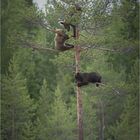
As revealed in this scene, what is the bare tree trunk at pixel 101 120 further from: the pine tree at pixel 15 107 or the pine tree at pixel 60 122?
the pine tree at pixel 15 107

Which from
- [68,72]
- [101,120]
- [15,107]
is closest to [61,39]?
[15,107]

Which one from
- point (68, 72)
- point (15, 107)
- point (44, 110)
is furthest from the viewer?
point (68, 72)

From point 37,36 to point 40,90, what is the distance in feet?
19.4

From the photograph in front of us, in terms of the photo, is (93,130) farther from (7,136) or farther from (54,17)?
(54,17)

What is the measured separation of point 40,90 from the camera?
3644 cm

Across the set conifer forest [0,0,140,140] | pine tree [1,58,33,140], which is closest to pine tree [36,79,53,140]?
conifer forest [0,0,140,140]

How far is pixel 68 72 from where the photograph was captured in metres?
41.9

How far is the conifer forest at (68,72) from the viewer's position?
1830 centimetres

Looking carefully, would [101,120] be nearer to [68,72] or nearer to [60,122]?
[68,72]

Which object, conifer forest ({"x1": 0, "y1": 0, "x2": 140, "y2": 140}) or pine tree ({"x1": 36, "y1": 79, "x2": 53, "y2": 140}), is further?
pine tree ({"x1": 36, "y1": 79, "x2": 53, "y2": 140})

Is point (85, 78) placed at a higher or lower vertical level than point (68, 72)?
lower

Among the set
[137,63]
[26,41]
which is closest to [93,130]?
[137,63]

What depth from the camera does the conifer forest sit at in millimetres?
18297

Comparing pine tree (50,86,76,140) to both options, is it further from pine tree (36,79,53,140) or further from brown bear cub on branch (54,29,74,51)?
brown bear cub on branch (54,29,74,51)
